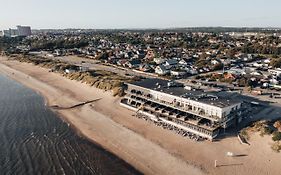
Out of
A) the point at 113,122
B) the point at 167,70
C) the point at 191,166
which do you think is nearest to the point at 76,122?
the point at 113,122

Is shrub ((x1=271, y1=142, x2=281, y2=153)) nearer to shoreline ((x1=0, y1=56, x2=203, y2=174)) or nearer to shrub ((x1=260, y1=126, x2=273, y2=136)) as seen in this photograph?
shrub ((x1=260, y1=126, x2=273, y2=136))

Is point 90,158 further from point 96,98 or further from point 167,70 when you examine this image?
point 167,70

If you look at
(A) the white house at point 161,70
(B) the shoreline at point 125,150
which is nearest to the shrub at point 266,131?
(B) the shoreline at point 125,150

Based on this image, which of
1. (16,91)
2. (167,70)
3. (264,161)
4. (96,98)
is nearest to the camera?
(264,161)

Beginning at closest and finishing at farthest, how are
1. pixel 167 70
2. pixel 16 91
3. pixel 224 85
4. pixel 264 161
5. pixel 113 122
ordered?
pixel 264 161, pixel 113 122, pixel 224 85, pixel 16 91, pixel 167 70

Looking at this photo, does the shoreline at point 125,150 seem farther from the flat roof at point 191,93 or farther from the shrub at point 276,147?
the shrub at point 276,147

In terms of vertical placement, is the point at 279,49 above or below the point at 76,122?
above

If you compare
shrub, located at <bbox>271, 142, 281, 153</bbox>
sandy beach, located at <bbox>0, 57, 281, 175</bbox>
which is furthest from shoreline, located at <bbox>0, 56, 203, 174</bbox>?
shrub, located at <bbox>271, 142, 281, 153</bbox>

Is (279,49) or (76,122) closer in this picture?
(76,122)

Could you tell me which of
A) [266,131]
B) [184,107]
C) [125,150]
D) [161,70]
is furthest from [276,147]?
[161,70]
